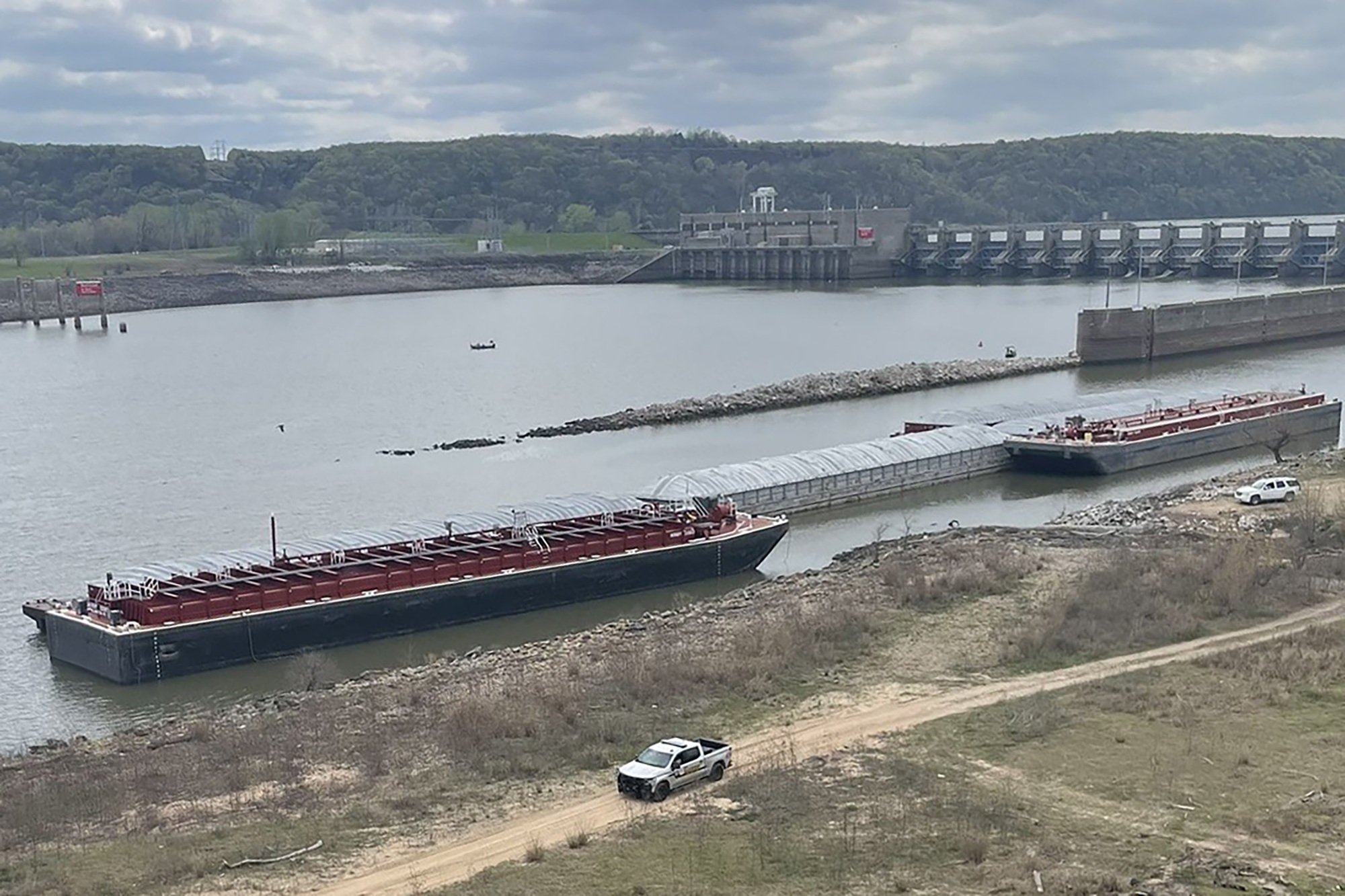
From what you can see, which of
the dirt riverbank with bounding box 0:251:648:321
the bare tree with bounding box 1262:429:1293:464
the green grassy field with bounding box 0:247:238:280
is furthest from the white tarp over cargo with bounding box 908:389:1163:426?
the green grassy field with bounding box 0:247:238:280

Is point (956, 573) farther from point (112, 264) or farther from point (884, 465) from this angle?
point (112, 264)

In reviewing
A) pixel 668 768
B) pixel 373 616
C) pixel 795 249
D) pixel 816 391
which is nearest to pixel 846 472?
pixel 373 616

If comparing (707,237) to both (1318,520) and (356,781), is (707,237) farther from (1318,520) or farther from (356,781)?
(356,781)

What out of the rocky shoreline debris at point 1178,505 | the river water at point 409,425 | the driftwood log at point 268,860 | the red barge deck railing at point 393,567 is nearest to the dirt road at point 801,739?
the driftwood log at point 268,860

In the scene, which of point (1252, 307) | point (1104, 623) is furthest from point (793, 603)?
point (1252, 307)

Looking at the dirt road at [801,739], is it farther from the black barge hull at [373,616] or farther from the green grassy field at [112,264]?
the green grassy field at [112,264]

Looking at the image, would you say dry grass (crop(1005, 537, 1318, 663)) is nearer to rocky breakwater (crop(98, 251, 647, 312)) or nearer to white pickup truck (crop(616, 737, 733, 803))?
white pickup truck (crop(616, 737, 733, 803))
